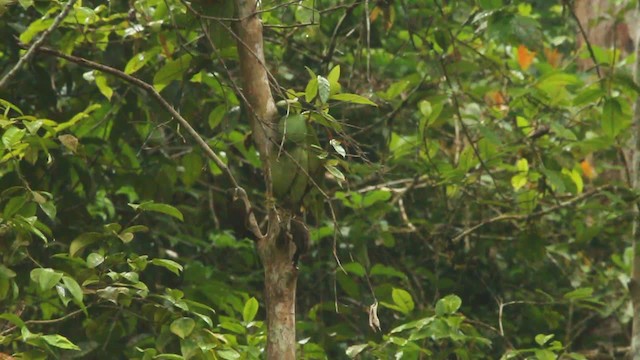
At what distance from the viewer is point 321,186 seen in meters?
2.73

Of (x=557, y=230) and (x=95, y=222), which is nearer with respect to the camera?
(x=95, y=222)

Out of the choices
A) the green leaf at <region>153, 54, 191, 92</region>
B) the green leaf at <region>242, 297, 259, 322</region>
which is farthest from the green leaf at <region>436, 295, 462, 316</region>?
the green leaf at <region>153, 54, 191, 92</region>

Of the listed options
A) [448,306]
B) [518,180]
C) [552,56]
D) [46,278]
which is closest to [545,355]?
[448,306]

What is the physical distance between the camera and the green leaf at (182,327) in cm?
254

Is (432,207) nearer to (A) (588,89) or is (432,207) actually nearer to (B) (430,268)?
(B) (430,268)

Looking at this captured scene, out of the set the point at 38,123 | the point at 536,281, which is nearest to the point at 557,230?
the point at 536,281

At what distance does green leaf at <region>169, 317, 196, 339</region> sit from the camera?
2.54 m

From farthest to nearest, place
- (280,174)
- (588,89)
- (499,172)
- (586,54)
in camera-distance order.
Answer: (586,54)
(499,172)
(588,89)
(280,174)

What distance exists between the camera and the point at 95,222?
12.5 ft

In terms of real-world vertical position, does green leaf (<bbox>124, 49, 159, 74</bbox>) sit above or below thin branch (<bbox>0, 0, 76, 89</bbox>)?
below

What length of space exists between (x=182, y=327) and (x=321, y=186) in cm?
50

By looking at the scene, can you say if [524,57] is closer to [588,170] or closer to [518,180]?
[588,170]

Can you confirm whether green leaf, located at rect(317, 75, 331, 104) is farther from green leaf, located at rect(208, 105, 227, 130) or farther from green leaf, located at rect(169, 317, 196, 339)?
green leaf, located at rect(208, 105, 227, 130)

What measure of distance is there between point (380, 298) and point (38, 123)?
1602 millimetres
